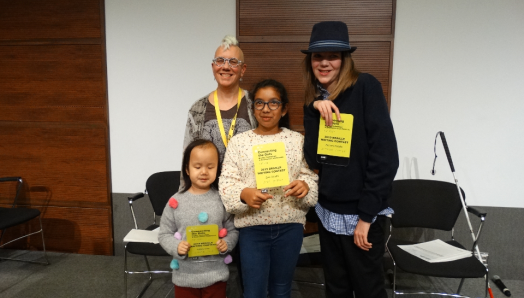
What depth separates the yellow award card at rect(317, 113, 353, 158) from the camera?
1.41m

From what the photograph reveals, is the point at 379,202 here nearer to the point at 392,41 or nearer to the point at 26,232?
the point at 392,41

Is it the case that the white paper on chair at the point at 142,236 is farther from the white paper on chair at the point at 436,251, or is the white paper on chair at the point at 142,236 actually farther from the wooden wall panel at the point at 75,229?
the white paper on chair at the point at 436,251

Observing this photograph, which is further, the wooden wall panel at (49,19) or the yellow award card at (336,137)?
the wooden wall panel at (49,19)

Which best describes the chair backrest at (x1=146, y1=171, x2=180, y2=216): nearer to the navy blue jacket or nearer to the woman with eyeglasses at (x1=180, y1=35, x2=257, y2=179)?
the woman with eyeglasses at (x1=180, y1=35, x2=257, y2=179)

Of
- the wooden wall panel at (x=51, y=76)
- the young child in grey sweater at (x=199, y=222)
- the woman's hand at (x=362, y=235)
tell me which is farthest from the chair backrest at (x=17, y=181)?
the woman's hand at (x=362, y=235)

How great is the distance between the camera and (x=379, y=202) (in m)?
1.40

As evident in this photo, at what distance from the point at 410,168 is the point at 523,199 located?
91 cm

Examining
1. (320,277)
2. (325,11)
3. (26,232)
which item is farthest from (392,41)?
(26,232)

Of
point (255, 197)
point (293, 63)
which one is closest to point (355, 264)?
point (255, 197)

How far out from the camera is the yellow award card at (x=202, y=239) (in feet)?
5.32

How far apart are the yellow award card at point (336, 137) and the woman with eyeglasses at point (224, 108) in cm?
44

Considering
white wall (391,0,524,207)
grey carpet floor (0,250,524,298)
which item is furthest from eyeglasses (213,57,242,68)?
grey carpet floor (0,250,524,298)

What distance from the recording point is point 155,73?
286 centimetres

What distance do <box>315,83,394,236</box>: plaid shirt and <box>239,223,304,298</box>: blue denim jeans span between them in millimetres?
162
